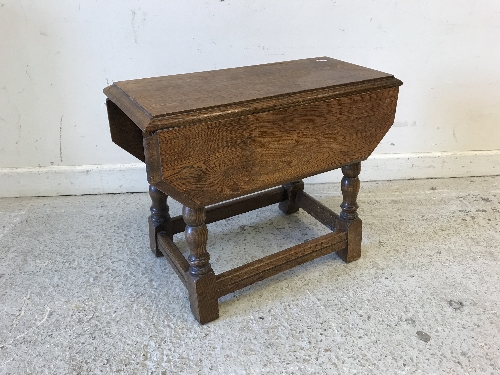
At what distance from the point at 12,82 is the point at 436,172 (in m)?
2.06

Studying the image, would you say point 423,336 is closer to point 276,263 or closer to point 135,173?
point 276,263

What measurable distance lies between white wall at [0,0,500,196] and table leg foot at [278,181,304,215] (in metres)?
0.58

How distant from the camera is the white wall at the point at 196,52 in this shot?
1.94 meters

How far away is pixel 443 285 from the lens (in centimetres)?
158

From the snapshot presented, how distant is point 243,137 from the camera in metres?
1.26

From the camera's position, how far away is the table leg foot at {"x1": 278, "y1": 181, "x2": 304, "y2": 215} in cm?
194

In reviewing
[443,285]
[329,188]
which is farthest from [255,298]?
[329,188]

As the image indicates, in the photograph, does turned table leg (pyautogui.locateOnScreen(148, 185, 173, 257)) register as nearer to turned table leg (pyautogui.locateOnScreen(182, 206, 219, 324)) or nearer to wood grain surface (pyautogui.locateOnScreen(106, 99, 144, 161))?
wood grain surface (pyautogui.locateOnScreen(106, 99, 144, 161))

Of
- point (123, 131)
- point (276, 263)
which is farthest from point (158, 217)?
point (276, 263)

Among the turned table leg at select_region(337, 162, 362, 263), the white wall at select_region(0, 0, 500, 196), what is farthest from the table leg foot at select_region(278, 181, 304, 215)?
the white wall at select_region(0, 0, 500, 196)

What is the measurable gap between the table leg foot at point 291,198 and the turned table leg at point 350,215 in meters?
0.30

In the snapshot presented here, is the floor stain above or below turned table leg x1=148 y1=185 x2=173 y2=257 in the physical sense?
below

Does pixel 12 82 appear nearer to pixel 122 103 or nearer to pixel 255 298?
pixel 122 103

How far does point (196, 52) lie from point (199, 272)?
1045 millimetres
